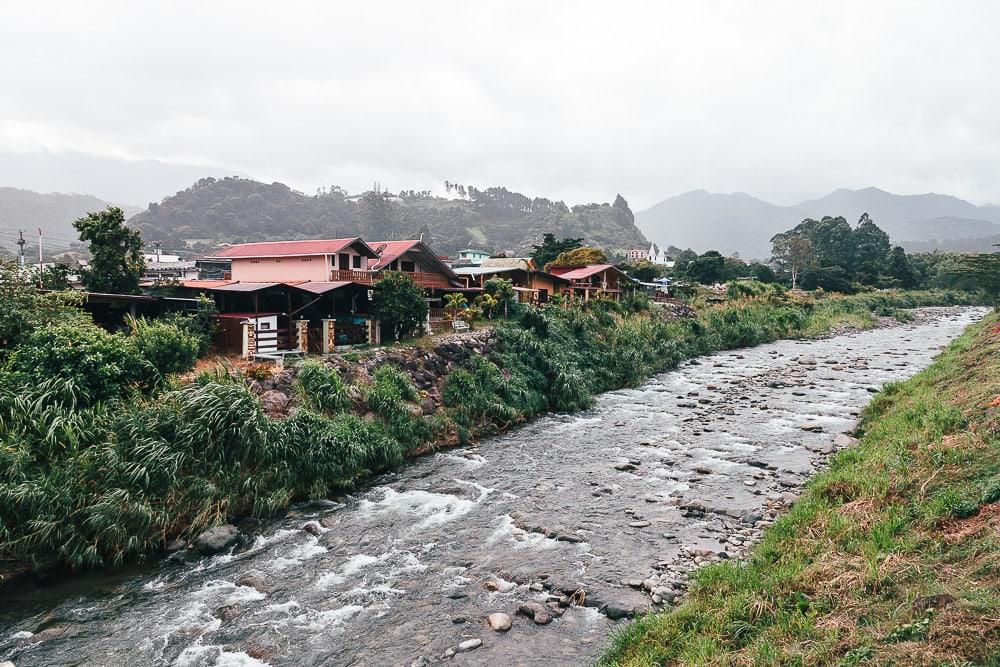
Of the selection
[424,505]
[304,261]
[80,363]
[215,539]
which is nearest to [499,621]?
[424,505]

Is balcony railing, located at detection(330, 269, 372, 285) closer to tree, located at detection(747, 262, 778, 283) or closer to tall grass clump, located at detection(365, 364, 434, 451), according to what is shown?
tall grass clump, located at detection(365, 364, 434, 451)

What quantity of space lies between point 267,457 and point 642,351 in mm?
25775

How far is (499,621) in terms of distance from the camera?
9.80 m

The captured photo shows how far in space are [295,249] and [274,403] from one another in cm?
2149

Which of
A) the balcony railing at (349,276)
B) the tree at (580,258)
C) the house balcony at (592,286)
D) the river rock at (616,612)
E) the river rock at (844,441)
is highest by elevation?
the tree at (580,258)

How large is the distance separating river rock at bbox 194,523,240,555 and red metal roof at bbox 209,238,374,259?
24158 millimetres

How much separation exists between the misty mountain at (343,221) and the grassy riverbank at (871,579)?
13347 centimetres

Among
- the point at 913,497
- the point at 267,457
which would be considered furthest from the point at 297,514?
the point at 913,497

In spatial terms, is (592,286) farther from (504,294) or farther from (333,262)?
(333,262)

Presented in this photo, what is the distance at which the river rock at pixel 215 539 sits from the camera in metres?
13.0

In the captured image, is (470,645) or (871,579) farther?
(470,645)

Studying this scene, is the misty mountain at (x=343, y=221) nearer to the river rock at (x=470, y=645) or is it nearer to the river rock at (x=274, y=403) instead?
the river rock at (x=274, y=403)

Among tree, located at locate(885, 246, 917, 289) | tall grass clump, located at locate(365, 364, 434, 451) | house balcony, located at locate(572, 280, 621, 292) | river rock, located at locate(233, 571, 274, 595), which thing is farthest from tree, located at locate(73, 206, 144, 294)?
tree, located at locate(885, 246, 917, 289)

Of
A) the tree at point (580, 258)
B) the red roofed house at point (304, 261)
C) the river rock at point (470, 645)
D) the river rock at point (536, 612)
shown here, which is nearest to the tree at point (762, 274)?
the tree at point (580, 258)
